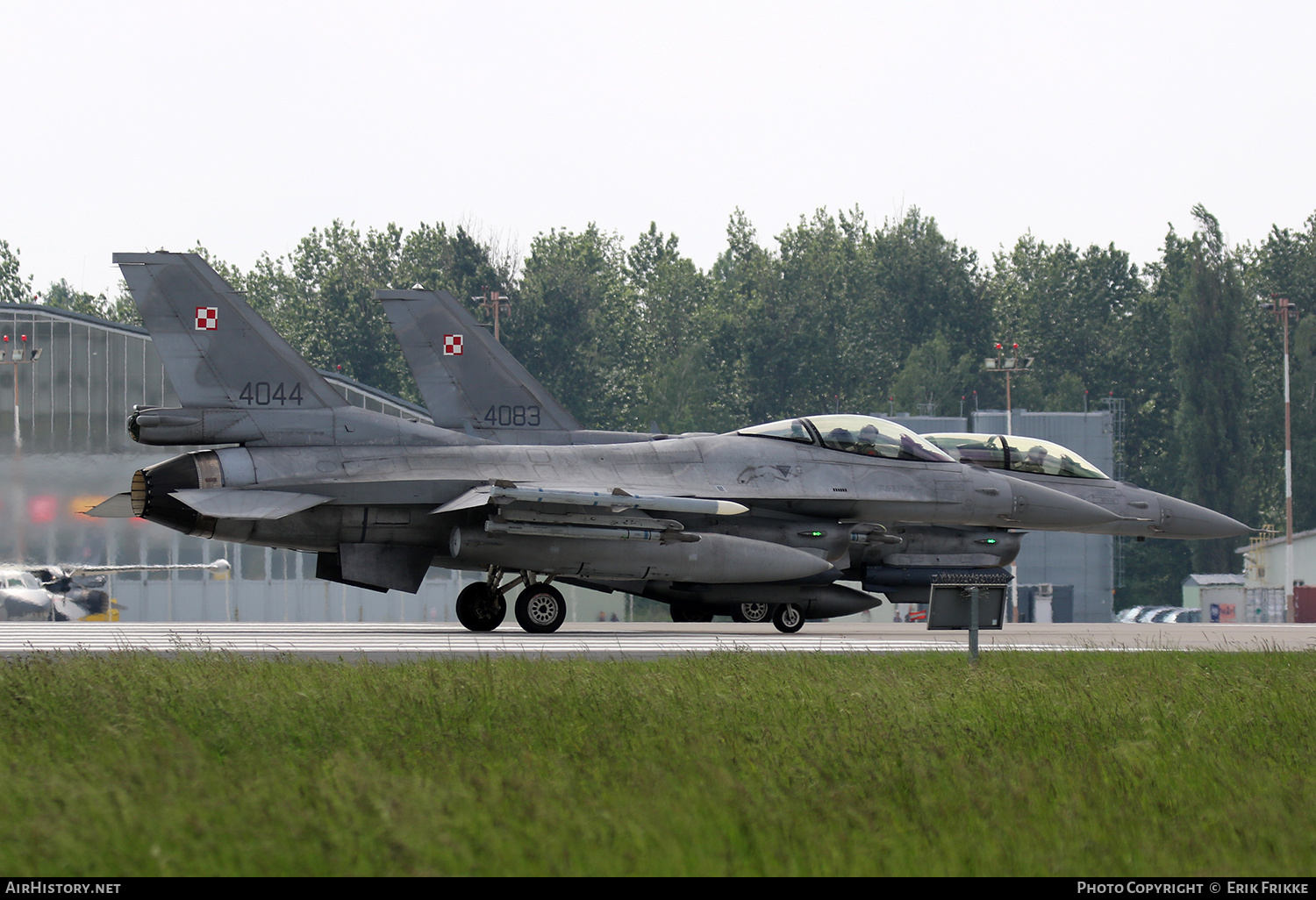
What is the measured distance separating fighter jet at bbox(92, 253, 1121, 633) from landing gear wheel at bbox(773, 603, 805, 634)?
43 centimetres

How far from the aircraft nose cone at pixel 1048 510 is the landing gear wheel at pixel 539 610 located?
720 centimetres

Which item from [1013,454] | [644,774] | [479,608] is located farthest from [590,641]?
[644,774]

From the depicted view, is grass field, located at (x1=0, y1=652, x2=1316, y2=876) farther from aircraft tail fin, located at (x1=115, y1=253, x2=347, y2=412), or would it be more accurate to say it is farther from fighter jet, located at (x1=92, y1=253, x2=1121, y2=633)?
aircraft tail fin, located at (x1=115, y1=253, x2=347, y2=412)

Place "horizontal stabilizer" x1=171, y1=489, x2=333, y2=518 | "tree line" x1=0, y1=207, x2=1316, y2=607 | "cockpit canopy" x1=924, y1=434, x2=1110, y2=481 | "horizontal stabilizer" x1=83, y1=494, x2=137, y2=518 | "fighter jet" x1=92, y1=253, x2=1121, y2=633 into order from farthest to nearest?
"tree line" x1=0, y1=207, x2=1316, y2=607, "cockpit canopy" x1=924, y1=434, x2=1110, y2=481, "horizontal stabilizer" x1=83, y1=494, x2=137, y2=518, "fighter jet" x1=92, y1=253, x2=1121, y2=633, "horizontal stabilizer" x1=171, y1=489, x2=333, y2=518

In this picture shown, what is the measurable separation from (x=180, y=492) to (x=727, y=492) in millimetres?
7329

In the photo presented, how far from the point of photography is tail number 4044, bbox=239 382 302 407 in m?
18.1

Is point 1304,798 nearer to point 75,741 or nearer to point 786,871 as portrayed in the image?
point 786,871

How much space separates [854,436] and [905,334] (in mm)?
64171

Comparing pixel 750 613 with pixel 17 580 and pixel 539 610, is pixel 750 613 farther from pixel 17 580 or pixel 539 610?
pixel 17 580

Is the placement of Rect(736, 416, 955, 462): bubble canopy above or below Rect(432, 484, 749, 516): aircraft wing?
above

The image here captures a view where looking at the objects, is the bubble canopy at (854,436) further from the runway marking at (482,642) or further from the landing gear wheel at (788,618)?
the runway marking at (482,642)

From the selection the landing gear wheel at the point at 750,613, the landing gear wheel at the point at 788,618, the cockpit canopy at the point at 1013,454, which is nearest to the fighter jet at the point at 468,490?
the landing gear wheel at the point at 788,618

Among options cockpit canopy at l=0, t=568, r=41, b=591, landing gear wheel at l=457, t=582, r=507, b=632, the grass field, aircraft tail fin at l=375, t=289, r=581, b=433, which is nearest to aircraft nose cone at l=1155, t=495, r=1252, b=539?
aircraft tail fin at l=375, t=289, r=581, b=433

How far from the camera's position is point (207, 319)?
1811cm
